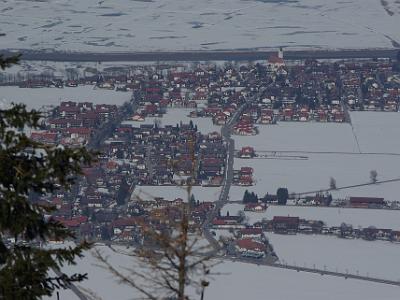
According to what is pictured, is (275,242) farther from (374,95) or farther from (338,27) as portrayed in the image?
(338,27)

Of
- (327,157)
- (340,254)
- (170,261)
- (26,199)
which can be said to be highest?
(26,199)

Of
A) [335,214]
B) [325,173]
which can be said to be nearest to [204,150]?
[325,173]

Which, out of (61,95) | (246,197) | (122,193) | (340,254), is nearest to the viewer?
(340,254)

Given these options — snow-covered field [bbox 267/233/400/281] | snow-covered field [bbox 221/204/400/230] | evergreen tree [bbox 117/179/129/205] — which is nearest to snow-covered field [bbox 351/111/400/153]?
snow-covered field [bbox 221/204/400/230]

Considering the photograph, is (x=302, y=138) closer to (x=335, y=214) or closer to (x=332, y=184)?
(x=332, y=184)

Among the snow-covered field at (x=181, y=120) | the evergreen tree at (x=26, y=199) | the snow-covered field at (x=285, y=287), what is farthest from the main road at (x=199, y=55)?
the evergreen tree at (x=26, y=199)

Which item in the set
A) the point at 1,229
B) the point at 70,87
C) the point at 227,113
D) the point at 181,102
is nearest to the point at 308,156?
the point at 227,113
